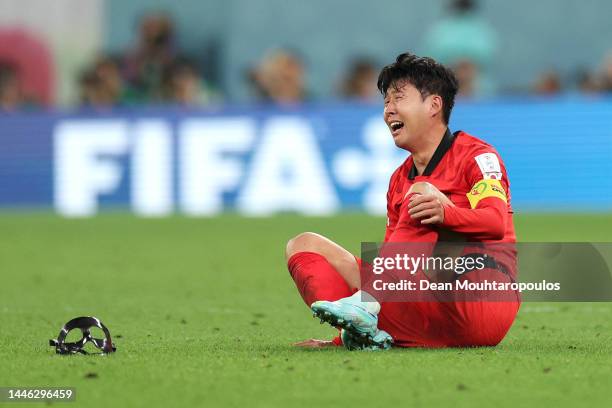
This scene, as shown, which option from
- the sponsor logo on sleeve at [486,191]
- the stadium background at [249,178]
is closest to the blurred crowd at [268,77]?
the stadium background at [249,178]

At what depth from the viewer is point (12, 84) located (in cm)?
2038

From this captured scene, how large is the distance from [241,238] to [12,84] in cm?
679

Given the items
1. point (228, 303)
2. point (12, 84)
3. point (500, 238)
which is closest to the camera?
point (500, 238)

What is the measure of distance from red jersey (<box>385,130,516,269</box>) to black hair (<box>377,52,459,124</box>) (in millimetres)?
188

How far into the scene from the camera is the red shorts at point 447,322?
6340 mm

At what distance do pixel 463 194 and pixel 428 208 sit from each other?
43cm

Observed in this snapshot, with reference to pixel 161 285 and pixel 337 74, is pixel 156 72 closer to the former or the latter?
pixel 337 74

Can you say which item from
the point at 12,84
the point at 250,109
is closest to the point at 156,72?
the point at 12,84

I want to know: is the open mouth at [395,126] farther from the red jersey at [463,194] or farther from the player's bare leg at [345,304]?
the player's bare leg at [345,304]

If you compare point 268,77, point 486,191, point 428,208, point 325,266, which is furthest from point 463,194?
point 268,77

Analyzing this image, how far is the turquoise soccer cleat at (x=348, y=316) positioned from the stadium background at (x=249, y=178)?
15 centimetres

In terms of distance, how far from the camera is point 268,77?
754 inches

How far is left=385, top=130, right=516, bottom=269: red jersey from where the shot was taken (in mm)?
6109

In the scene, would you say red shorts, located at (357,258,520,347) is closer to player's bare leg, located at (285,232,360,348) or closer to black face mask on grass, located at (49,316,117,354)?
player's bare leg, located at (285,232,360,348)
